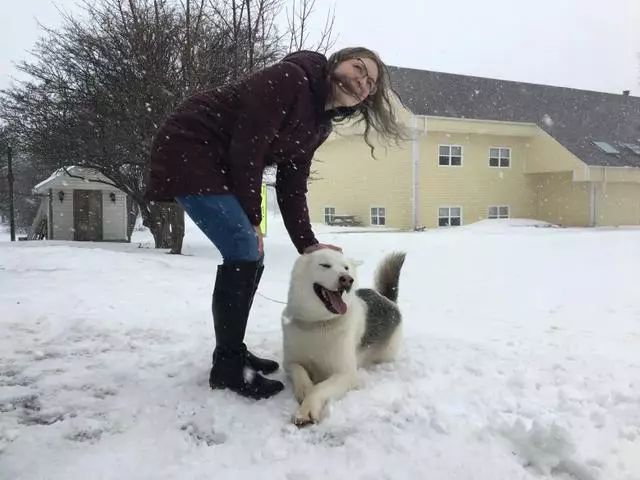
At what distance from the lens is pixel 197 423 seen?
224cm

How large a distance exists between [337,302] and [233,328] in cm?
54

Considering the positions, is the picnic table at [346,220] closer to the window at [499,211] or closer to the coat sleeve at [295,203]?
the window at [499,211]

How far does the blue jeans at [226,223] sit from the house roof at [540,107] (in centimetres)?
1958

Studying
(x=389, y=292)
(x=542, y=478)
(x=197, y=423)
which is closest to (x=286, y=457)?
(x=197, y=423)

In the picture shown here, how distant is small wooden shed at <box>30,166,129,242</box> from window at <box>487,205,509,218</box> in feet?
51.3

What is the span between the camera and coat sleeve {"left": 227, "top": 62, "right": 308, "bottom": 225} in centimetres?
240

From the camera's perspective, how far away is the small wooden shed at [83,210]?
1961cm

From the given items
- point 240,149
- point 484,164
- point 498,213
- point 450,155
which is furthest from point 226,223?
point 498,213

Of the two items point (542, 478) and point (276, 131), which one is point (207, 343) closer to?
point (276, 131)

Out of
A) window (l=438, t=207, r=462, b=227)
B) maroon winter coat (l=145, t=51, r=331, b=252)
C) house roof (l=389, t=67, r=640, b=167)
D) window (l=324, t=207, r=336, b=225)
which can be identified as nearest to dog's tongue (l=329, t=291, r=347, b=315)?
maroon winter coat (l=145, t=51, r=331, b=252)

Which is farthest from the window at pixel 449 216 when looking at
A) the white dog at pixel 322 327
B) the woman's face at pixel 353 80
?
the woman's face at pixel 353 80

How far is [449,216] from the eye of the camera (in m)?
22.3

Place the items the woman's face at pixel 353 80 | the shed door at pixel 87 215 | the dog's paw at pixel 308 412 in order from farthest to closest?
the shed door at pixel 87 215 → the woman's face at pixel 353 80 → the dog's paw at pixel 308 412

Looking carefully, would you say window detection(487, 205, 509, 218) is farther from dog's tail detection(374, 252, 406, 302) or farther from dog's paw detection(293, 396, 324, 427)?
dog's paw detection(293, 396, 324, 427)
